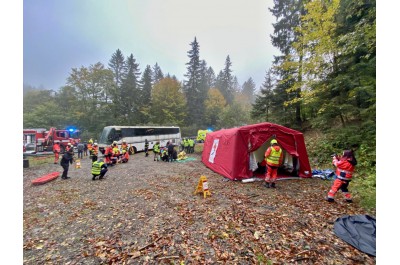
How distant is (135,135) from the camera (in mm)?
20625

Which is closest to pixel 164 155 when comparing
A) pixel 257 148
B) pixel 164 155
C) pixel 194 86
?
pixel 164 155

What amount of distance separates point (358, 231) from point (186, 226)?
12.9ft

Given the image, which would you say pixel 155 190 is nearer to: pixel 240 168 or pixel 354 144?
pixel 240 168

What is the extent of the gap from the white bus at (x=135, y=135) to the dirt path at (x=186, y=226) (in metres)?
10.7

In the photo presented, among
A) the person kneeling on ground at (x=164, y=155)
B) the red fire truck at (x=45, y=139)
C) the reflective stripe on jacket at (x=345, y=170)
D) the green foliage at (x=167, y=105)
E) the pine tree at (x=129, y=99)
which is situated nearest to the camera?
the reflective stripe on jacket at (x=345, y=170)

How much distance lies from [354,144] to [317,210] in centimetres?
700

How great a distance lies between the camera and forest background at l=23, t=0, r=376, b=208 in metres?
7.92

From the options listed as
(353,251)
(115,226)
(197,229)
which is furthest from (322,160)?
(115,226)

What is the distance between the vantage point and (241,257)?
3232 mm

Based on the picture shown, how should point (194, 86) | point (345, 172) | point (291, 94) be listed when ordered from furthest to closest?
point (194, 86), point (291, 94), point (345, 172)

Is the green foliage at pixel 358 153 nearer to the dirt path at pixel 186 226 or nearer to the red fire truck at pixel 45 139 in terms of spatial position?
the dirt path at pixel 186 226

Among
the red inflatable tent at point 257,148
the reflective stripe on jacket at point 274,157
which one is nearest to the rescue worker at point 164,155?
the red inflatable tent at point 257,148

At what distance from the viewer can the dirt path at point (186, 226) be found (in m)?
3.32

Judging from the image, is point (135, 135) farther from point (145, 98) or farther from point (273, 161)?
point (273, 161)
